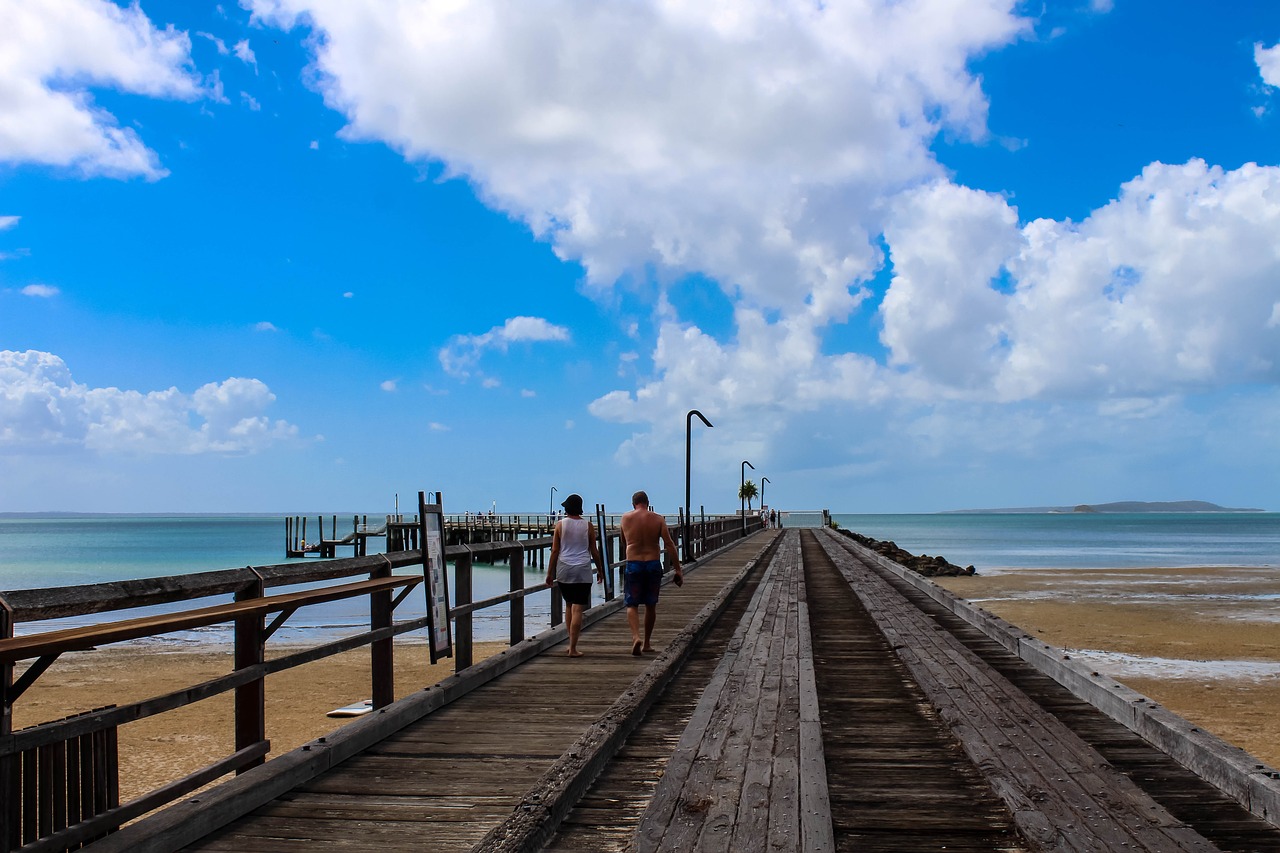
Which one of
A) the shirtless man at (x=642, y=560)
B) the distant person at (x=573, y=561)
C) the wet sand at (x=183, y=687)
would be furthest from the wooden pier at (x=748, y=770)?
the wet sand at (x=183, y=687)

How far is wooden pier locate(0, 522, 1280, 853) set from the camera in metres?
4.05

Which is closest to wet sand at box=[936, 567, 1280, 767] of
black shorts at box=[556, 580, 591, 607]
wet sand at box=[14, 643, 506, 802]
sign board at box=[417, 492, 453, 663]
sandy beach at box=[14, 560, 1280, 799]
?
sandy beach at box=[14, 560, 1280, 799]

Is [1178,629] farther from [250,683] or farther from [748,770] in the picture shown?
[250,683]

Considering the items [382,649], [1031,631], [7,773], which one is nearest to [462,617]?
[382,649]

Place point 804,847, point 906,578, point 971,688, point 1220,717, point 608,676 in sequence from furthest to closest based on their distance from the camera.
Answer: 1. point 906,578
2. point 1220,717
3. point 608,676
4. point 971,688
5. point 804,847

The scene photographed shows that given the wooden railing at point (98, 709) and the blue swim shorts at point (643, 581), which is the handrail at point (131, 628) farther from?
the blue swim shorts at point (643, 581)

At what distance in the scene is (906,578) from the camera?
18.7m

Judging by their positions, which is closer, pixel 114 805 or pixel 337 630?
pixel 114 805

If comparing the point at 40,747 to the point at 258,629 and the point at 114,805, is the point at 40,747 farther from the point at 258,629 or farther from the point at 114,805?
the point at 258,629

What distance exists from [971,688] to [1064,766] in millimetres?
2248

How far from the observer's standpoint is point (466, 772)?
5016mm

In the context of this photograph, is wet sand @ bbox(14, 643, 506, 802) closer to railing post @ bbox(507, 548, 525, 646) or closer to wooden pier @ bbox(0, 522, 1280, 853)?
railing post @ bbox(507, 548, 525, 646)

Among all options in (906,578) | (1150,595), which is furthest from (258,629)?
(1150,595)

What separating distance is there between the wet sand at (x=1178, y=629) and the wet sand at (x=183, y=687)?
10731mm
